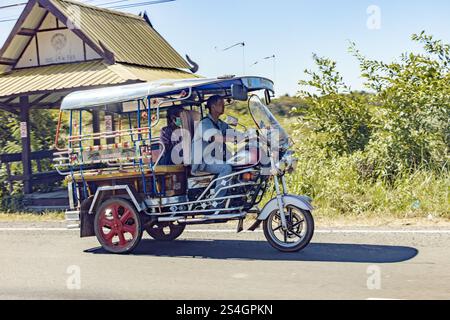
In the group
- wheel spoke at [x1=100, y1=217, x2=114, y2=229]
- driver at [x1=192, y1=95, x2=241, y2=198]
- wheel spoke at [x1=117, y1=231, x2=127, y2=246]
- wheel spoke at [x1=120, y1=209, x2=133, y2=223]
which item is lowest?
wheel spoke at [x1=117, y1=231, x2=127, y2=246]

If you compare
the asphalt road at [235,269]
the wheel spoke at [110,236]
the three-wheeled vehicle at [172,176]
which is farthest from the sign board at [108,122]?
the wheel spoke at [110,236]

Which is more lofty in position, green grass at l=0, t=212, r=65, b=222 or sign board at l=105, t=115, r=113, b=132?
sign board at l=105, t=115, r=113, b=132

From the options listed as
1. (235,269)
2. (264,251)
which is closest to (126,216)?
(264,251)

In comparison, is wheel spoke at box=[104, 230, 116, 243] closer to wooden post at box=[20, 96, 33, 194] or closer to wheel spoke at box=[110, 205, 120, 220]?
wheel spoke at box=[110, 205, 120, 220]

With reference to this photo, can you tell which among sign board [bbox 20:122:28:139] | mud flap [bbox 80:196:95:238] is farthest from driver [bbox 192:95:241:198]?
sign board [bbox 20:122:28:139]

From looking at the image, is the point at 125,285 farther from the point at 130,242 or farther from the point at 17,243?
the point at 17,243

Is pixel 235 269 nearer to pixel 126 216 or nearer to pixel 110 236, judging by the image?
pixel 126 216

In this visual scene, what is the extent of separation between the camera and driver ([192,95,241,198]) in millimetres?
9359

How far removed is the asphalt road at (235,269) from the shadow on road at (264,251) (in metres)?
0.01

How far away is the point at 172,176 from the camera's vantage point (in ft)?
31.9

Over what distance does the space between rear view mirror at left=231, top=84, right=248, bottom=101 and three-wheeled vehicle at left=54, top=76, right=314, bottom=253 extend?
1 centimetres

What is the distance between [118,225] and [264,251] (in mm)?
2072
